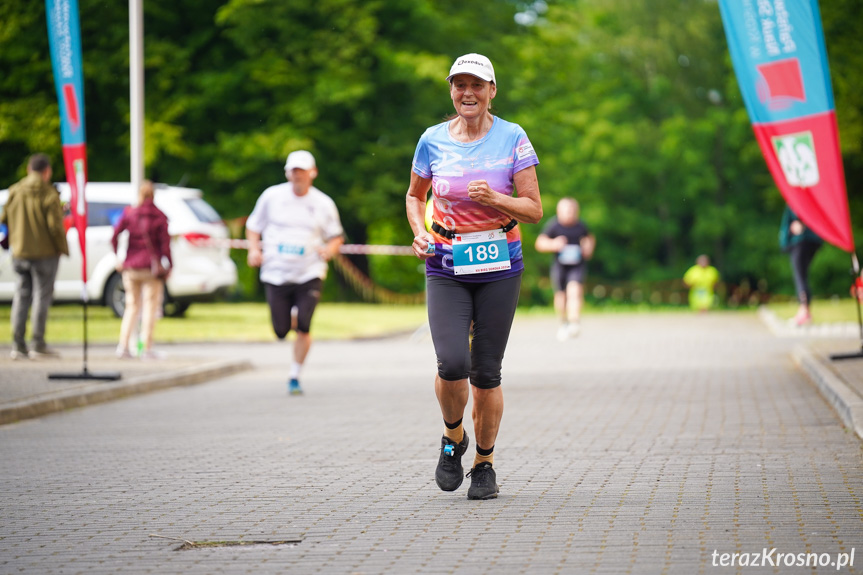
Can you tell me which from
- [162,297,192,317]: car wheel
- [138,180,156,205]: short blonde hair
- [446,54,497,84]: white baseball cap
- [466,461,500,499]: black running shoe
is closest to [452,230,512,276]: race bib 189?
[446,54,497,84]: white baseball cap

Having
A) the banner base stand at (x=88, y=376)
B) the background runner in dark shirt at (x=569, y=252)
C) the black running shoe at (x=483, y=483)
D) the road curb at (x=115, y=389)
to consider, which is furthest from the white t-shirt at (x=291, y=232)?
the background runner in dark shirt at (x=569, y=252)

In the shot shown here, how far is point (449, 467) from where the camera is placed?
6637mm

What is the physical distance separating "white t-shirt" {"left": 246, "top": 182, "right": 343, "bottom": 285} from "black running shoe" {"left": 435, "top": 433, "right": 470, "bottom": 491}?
19.1 ft

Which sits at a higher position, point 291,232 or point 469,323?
point 291,232

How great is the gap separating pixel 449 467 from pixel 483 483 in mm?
202

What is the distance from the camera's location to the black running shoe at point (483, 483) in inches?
257

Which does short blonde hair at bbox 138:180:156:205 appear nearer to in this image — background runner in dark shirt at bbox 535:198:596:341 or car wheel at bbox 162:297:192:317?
background runner in dark shirt at bbox 535:198:596:341

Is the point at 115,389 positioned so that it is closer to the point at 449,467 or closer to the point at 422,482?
the point at 422,482

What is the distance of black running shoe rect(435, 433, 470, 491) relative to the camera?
6621 mm

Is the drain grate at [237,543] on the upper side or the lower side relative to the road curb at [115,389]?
upper

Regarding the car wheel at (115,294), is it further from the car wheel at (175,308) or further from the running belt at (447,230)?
the running belt at (447,230)

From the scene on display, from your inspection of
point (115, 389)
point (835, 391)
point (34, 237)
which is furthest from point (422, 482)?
point (34, 237)

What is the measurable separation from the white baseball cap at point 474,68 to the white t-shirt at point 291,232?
585 centimetres

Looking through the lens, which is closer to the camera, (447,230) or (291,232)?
(447,230)
